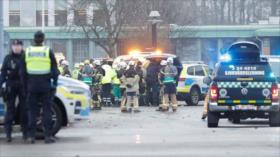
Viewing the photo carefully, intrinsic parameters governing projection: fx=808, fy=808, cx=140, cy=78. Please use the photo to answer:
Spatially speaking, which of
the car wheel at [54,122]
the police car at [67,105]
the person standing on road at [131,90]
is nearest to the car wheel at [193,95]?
the person standing on road at [131,90]

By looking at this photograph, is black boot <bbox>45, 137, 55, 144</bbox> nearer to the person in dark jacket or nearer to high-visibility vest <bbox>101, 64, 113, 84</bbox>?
high-visibility vest <bbox>101, 64, 113, 84</bbox>

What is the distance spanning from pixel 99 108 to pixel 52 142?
1366cm

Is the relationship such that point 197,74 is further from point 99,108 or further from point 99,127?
point 99,127

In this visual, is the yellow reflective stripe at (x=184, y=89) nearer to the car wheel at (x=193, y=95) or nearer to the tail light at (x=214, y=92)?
the car wheel at (x=193, y=95)

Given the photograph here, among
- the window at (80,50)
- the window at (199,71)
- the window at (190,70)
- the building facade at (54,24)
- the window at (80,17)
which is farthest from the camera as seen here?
the window at (80,50)

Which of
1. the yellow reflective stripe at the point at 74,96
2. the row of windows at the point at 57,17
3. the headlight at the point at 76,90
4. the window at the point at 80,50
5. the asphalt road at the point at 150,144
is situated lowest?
the asphalt road at the point at 150,144

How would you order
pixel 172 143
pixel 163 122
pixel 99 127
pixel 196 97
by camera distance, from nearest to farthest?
pixel 172 143 < pixel 99 127 < pixel 163 122 < pixel 196 97

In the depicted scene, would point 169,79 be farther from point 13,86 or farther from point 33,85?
point 33,85

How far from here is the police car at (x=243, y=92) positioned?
18203 millimetres

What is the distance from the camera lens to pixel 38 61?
527 inches

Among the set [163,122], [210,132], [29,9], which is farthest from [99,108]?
[29,9]

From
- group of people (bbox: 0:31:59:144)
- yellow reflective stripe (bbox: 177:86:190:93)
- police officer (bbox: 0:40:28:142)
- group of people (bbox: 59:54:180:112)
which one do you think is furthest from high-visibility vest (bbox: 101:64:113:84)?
group of people (bbox: 0:31:59:144)

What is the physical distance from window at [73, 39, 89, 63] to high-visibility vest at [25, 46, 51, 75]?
54053 millimetres

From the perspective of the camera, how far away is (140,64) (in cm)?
2806
